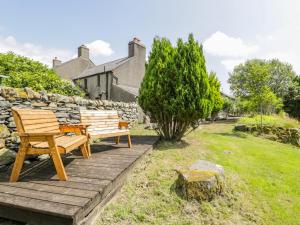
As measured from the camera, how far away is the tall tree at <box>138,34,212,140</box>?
6.29 m

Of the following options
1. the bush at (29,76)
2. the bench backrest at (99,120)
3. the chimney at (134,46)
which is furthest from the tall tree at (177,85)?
the chimney at (134,46)

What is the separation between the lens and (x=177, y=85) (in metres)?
6.33

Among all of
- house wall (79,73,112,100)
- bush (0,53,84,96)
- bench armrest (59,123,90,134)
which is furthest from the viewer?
house wall (79,73,112,100)

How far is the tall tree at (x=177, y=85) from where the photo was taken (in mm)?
6293

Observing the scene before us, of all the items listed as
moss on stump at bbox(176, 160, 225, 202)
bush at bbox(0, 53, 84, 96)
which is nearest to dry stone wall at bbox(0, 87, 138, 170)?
moss on stump at bbox(176, 160, 225, 202)

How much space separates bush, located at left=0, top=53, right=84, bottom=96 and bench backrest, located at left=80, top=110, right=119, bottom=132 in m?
5.42

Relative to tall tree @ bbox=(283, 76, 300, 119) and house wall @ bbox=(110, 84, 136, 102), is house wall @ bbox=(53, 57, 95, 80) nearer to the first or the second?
house wall @ bbox=(110, 84, 136, 102)

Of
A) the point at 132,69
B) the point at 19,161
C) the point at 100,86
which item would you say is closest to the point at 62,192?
the point at 19,161

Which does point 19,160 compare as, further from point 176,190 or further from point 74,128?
point 176,190

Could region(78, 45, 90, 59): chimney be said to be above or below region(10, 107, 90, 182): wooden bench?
above

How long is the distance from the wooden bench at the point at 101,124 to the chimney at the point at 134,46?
18375 millimetres

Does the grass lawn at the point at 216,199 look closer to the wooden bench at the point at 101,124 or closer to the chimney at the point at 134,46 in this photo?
the wooden bench at the point at 101,124

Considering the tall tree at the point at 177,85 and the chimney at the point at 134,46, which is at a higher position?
the chimney at the point at 134,46

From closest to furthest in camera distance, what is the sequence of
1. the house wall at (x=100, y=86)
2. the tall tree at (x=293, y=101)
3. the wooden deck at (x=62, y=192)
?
the wooden deck at (x=62, y=192)
the house wall at (x=100, y=86)
the tall tree at (x=293, y=101)
